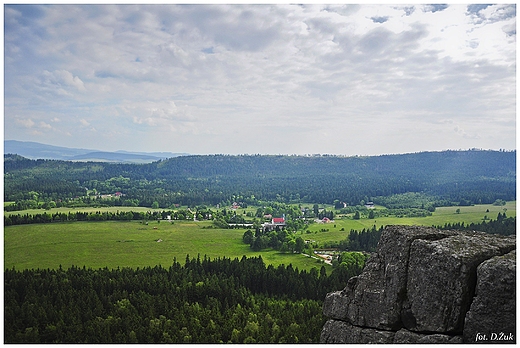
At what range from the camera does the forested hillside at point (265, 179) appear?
75562 millimetres

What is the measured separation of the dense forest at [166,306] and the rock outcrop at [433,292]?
4.98 meters

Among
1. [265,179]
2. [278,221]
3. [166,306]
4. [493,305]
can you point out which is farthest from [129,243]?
[265,179]

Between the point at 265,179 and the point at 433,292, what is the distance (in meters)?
120

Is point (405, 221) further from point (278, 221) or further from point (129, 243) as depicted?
point (129, 243)

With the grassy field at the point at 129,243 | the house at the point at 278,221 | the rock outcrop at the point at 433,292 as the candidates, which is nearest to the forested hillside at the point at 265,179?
the grassy field at the point at 129,243

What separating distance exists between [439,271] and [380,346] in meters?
1.67

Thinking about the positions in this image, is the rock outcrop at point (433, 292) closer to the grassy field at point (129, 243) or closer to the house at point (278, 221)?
the grassy field at point (129, 243)

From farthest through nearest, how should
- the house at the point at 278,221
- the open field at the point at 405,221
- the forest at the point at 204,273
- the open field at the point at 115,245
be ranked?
1. the house at the point at 278,221
2. the open field at the point at 405,221
3. the open field at the point at 115,245
4. the forest at the point at 204,273

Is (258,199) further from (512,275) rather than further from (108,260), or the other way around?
(512,275)

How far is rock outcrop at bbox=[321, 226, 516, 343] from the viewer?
610 centimetres

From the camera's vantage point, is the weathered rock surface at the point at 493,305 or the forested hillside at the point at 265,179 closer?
the weathered rock surface at the point at 493,305

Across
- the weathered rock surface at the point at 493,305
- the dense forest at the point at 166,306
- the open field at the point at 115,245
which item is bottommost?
the open field at the point at 115,245

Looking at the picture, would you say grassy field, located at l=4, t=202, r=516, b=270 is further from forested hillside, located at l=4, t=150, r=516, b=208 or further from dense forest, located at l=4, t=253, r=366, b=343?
forested hillside, located at l=4, t=150, r=516, b=208

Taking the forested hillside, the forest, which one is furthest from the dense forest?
the forested hillside
